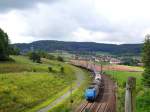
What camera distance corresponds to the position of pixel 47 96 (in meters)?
90.5

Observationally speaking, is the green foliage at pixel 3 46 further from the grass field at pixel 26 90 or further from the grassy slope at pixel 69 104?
the grassy slope at pixel 69 104

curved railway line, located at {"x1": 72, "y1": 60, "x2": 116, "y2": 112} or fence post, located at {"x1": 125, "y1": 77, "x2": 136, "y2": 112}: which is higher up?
fence post, located at {"x1": 125, "y1": 77, "x2": 136, "y2": 112}

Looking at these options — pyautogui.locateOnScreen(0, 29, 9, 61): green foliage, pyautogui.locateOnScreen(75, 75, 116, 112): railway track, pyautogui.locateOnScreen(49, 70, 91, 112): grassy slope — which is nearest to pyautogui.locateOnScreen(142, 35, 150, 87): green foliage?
pyautogui.locateOnScreen(75, 75, 116, 112): railway track

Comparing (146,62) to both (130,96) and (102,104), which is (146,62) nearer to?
(102,104)

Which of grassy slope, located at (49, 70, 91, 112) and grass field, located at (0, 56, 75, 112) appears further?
grass field, located at (0, 56, 75, 112)

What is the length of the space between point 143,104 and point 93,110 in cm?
1052

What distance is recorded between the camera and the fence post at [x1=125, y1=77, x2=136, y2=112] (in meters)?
7.09

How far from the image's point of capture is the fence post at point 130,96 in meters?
7.09


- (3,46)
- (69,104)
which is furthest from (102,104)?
(3,46)

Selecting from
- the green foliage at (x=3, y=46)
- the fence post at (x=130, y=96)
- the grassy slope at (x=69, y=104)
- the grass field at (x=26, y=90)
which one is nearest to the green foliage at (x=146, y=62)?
the grassy slope at (x=69, y=104)

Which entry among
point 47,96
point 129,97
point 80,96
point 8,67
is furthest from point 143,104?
point 8,67

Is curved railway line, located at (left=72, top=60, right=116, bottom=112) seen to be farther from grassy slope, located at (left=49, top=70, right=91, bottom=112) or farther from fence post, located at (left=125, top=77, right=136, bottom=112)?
fence post, located at (left=125, top=77, right=136, bottom=112)

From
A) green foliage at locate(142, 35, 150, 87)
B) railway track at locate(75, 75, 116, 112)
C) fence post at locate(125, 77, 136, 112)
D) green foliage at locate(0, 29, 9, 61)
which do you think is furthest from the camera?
green foliage at locate(0, 29, 9, 61)

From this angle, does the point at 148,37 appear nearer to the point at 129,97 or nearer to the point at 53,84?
the point at 53,84
